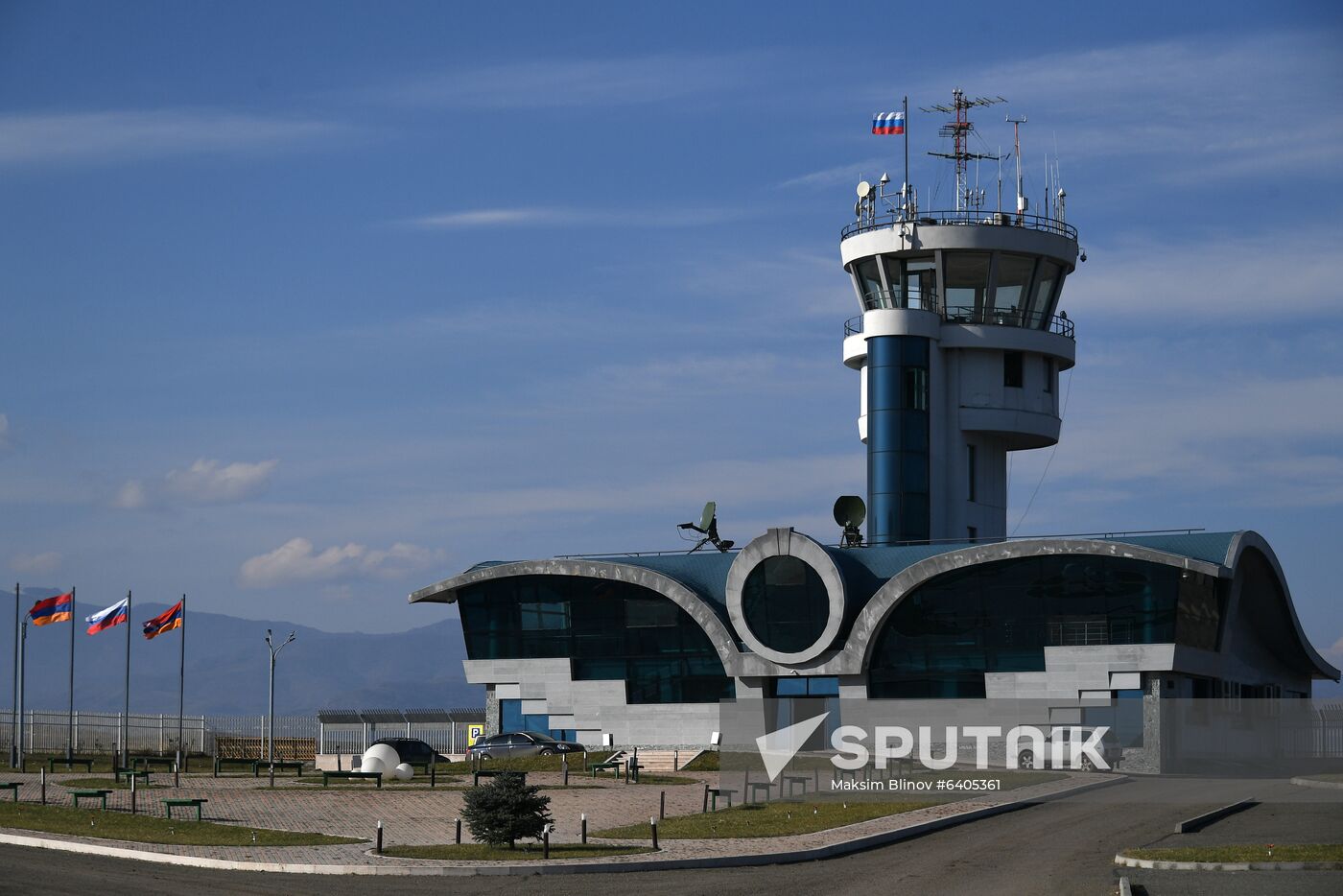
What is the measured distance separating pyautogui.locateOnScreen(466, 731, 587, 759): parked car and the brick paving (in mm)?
9962

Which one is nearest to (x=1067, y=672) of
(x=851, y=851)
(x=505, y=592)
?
(x=505, y=592)

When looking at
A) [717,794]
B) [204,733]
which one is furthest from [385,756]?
[204,733]

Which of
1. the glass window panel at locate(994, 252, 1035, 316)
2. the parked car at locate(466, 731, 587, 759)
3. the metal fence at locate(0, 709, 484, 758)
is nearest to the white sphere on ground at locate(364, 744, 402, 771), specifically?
the parked car at locate(466, 731, 587, 759)

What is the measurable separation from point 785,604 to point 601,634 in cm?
852

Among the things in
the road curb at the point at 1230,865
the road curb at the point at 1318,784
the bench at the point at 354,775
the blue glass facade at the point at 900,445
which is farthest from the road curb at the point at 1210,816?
the blue glass facade at the point at 900,445

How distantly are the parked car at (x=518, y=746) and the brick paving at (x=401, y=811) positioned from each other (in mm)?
9962

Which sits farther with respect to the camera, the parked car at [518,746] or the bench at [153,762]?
the parked car at [518,746]

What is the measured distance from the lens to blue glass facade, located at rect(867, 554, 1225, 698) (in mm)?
56750

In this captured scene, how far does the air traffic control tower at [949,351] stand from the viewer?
Answer: 2744 inches

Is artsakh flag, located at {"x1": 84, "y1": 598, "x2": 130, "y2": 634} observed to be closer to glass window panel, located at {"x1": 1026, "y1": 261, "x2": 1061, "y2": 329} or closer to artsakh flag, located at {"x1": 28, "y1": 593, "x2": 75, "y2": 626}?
artsakh flag, located at {"x1": 28, "y1": 593, "x2": 75, "y2": 626}

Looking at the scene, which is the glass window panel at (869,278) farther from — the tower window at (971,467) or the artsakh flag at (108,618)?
the artsakh flag at (108,618)

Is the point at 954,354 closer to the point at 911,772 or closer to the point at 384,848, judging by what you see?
the point at 911,772

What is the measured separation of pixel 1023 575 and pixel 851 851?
2828cm

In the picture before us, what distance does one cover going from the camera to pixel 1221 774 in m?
55.7
